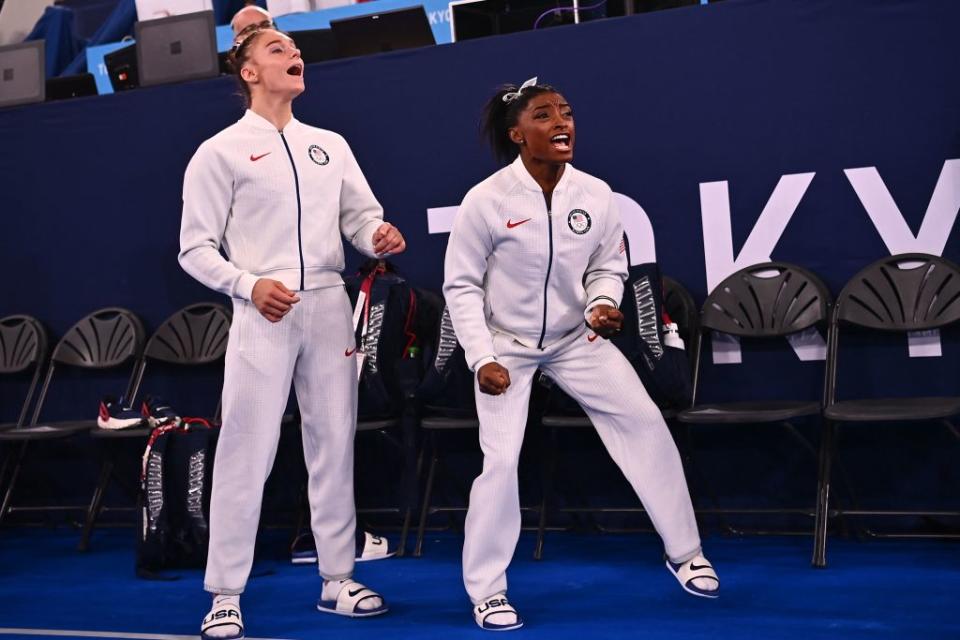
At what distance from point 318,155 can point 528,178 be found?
0.70 m

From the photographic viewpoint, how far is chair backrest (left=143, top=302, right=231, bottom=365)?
539cm

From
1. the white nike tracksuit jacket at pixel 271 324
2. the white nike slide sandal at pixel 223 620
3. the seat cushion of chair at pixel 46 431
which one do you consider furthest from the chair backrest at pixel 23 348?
the white nike slide sandal at pixel 223 620

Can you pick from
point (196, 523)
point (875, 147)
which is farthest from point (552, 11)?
point (196, 523)

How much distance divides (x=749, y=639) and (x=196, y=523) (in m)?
2.48

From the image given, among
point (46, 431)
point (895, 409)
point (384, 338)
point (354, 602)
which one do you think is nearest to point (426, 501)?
point (384, 338)

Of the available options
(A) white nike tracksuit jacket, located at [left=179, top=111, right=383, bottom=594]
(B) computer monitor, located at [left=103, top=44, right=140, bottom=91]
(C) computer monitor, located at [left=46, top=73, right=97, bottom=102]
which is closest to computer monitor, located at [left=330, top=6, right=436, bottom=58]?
(B) computer monitor, located at [left=103, top=44, right=140, bottom=91]

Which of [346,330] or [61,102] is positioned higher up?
[61,102]

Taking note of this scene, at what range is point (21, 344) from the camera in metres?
5.82

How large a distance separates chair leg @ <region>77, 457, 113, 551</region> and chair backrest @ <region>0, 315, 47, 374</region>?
0.75 m

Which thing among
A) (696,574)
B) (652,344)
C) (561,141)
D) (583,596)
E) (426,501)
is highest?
(561,141)

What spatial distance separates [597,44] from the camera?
491 cm

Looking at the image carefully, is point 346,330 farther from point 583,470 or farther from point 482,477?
point 583,470

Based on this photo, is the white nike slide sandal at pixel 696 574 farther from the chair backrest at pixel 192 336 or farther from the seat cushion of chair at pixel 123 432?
the chair backrest at pixel 192 336

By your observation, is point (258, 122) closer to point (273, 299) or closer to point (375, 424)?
point (273, 299)
